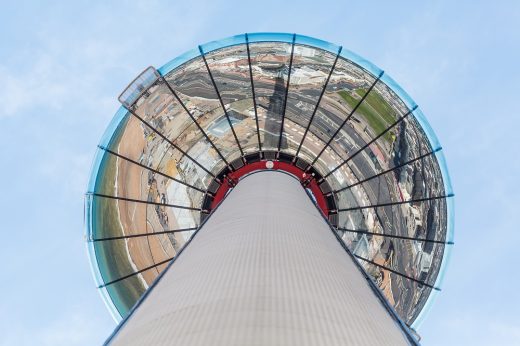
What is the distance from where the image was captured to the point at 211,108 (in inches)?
656

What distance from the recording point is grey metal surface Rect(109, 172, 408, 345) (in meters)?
4.36

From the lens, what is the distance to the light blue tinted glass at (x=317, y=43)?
15086mm

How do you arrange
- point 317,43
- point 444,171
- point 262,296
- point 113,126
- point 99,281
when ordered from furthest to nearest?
point 99,281 < point 444,171 < point 113,126 < point 317,43 < point 262,296

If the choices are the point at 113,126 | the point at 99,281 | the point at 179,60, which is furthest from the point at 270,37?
the point at 99,281

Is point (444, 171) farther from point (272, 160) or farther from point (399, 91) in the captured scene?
point (272, 160)

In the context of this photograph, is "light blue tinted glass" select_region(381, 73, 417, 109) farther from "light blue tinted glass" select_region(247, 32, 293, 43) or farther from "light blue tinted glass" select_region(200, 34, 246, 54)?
"light blue tinted glass" select_region(200, 34, 246, 54)

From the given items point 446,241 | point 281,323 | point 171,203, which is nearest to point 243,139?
point 171,203

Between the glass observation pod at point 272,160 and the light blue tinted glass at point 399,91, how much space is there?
4cm

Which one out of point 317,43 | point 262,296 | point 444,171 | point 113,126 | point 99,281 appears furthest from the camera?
point 99,281

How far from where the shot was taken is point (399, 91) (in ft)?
52.7

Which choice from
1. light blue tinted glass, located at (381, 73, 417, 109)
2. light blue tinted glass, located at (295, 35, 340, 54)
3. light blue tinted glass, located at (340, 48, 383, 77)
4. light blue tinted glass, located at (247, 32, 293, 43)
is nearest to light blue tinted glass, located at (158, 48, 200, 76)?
light blue tinted glass, located at (247, 32, 293, 43)

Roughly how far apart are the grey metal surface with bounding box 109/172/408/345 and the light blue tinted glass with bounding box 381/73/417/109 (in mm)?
8867

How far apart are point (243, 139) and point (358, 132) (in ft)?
12.5

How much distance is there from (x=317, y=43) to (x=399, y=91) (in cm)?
307
